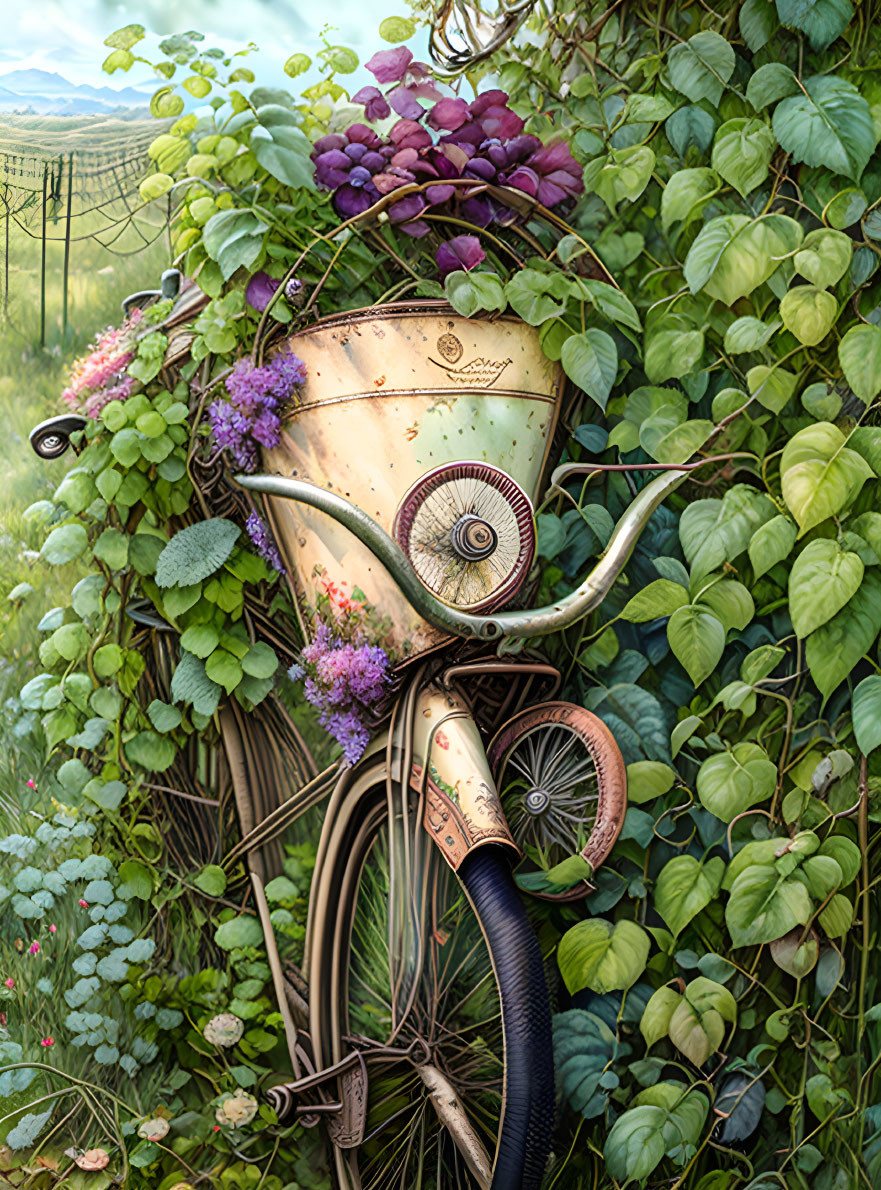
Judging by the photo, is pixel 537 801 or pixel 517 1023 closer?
pixel 517 1023

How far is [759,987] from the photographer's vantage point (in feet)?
3.91

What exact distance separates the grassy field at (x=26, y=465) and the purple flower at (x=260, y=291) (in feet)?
0.81

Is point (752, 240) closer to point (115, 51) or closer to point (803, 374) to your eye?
point (803, 374)

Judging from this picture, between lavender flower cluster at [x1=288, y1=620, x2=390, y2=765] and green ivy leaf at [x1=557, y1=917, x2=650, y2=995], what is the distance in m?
0.36

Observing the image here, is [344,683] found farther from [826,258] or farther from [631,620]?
[826,258]

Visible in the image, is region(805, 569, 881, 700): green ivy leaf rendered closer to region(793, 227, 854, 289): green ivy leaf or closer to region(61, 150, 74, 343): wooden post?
region(793, 227, 854, 289): green ivy leaf

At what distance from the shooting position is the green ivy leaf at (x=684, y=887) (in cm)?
117

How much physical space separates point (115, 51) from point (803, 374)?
938 millimetres

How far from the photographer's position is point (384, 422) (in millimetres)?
1083

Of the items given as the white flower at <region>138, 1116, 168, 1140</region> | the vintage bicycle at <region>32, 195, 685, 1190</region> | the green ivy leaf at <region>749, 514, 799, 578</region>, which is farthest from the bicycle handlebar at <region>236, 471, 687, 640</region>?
the white flower at <region>138, 1116, 168, 1140</region>

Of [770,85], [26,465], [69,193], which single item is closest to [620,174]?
[770,85]

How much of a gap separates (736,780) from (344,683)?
0.50 meters

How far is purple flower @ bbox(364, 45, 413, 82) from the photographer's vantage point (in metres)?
1.14

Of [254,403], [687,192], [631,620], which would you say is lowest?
[631,620]
